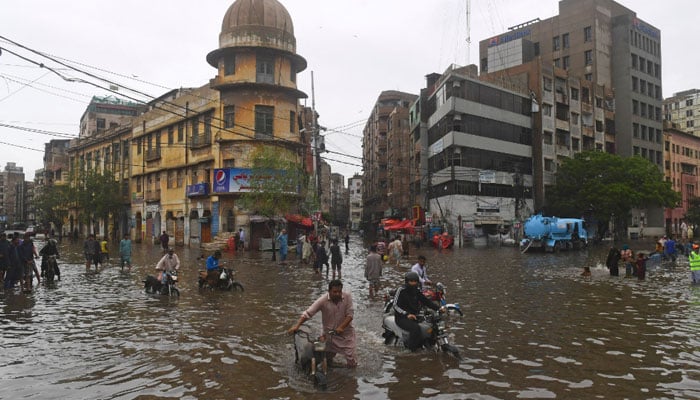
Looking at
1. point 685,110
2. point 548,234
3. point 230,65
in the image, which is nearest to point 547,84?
point 548,234

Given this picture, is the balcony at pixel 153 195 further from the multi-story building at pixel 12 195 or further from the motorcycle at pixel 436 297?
the multi-story building at pixel 12 195

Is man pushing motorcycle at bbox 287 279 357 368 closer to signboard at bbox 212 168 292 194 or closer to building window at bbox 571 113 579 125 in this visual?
Result: signboard at bbox 212 168 292 194

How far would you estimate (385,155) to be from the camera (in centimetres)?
8956

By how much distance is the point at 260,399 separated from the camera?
6.12 metres

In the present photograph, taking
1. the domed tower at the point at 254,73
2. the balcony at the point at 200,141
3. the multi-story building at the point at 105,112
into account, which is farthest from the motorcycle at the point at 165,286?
the multi-story building at the point at 105,112

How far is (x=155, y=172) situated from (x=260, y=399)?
48734 mm

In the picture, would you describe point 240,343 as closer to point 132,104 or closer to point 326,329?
point 326,329

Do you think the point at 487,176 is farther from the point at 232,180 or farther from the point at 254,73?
the point at 232,180

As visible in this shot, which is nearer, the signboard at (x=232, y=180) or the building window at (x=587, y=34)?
the signboard at (x=232, y=180)

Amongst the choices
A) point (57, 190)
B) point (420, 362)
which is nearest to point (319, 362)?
point (420, 362)

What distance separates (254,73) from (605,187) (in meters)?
35.8

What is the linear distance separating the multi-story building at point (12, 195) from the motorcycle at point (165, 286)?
139820 millimetres

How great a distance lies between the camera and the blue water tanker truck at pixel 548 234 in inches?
1470

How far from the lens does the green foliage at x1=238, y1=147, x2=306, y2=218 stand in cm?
3444
